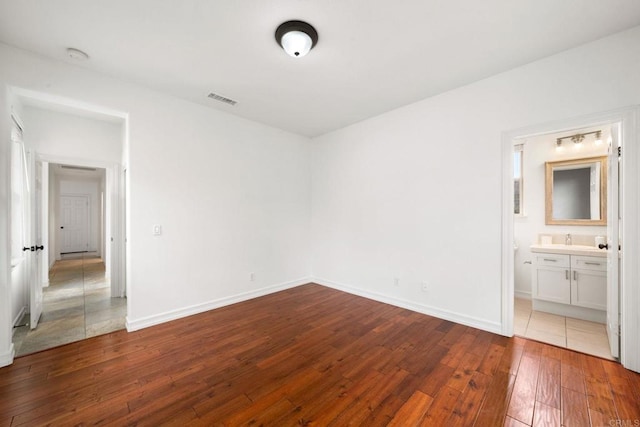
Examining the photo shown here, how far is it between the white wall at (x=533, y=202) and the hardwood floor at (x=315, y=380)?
1864 mm

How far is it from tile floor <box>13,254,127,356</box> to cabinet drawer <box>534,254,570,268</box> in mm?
5571

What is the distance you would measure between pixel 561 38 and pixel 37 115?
20.8 feet

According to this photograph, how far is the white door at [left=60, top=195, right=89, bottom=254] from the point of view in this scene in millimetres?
8547

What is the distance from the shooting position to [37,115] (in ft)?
11.8

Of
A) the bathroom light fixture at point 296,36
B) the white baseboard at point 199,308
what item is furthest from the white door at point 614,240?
the white baseboard at point 199,308

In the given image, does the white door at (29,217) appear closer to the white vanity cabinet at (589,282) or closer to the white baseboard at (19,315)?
the white baseboard at (19,315)

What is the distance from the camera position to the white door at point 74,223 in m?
8.55

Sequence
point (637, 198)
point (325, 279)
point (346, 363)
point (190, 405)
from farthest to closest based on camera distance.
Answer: point (325, 279) < point (346, 363) < point (637, 198) < point (190, 405)

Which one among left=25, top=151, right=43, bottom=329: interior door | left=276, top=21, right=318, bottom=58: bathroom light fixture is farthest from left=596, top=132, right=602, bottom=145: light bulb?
left=25, top=151, right=43, bottom=329: interior door

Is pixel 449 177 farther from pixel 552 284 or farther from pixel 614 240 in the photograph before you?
pixel 552 284

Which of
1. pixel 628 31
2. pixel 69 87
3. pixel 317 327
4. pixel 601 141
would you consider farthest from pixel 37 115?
pixel 601 141

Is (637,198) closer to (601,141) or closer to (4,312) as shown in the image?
(601,141)

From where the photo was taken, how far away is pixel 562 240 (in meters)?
3.74

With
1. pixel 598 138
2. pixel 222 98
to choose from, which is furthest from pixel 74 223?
pixel 598 138
